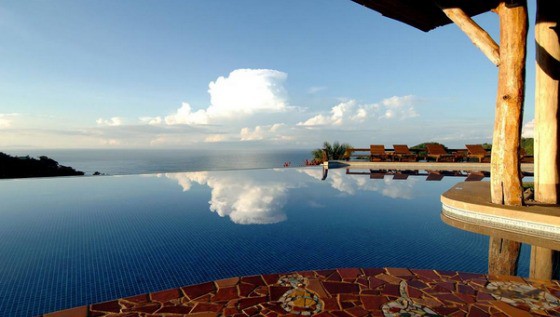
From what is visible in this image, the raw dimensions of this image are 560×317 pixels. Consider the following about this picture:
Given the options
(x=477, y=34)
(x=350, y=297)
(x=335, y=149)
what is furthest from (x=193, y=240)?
(x=335, y=149)

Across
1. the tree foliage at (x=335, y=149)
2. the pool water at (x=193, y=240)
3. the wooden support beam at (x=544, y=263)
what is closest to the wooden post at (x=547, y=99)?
the pool water at (x=193, y=240)

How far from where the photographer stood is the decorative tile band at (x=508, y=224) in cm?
517

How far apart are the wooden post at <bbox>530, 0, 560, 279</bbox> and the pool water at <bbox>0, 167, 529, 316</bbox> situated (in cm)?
230

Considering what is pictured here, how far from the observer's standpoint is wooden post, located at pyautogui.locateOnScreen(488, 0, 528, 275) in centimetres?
568

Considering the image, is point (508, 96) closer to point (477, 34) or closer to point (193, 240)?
point (477, 34)

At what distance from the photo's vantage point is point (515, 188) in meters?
5.96

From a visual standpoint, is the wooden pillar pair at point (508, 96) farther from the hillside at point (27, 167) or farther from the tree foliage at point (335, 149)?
the hillside at point (27, 167)

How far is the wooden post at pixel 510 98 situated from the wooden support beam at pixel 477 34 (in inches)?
6.1

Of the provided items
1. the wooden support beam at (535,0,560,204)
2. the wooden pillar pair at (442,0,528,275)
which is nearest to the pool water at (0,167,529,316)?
the wooden pillar pair at (442,0,528,275)

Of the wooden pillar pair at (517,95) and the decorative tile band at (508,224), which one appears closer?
the decorative tile band at (508,224)

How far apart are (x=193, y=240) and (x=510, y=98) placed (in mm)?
6584

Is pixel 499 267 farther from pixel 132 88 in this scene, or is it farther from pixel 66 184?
pixel 132 88

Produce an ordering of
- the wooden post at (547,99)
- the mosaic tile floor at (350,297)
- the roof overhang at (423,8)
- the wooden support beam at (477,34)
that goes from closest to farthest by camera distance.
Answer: the mosaic tile floor at (350,297), the wooden support beam at (477,34), the wooden post at (547,99), the roof overhang at (423,8)

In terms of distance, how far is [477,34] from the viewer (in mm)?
6195
